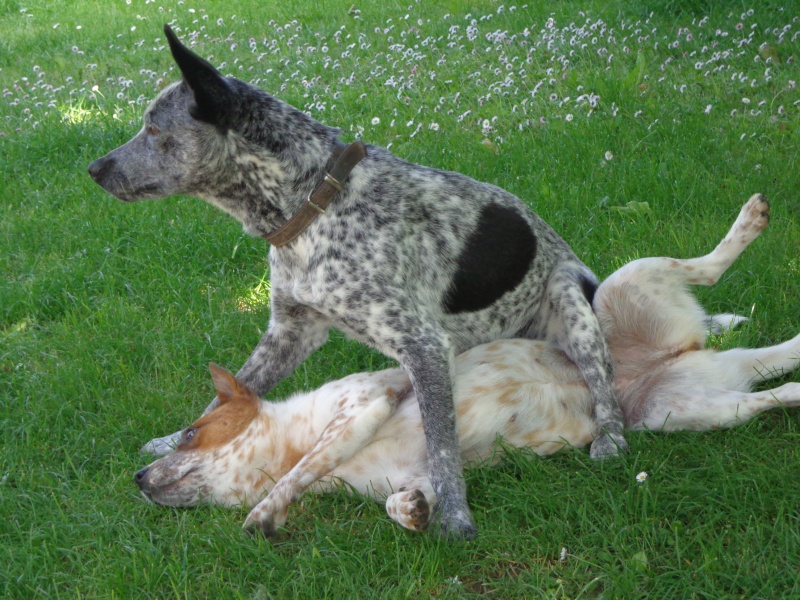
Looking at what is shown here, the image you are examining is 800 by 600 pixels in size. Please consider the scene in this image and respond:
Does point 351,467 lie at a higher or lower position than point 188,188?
lower

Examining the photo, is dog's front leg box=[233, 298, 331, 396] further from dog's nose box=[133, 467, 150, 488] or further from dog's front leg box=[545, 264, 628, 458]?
dog's front leg box=[545, 264, 628, 458]

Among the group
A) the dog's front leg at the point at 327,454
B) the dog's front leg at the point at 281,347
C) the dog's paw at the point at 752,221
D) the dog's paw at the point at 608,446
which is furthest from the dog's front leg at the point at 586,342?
the dog's front leg at the point at 281,347

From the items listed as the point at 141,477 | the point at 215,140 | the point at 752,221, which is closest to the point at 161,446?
the point at 141,477

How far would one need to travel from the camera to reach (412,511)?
3064 millimetres

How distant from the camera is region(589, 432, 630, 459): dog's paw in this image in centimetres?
344

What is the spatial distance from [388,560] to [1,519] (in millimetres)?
1562

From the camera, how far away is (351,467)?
3.51 m

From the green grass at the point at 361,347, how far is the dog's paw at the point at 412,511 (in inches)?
2.9

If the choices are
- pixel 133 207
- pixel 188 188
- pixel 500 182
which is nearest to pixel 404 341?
pixel 188 188

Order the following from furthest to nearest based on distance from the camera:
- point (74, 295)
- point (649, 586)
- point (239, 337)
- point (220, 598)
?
point (74, 295) → point (239, 337) → point (220, 598) → point (649, 586)

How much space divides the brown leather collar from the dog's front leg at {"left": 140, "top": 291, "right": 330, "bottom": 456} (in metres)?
0.35

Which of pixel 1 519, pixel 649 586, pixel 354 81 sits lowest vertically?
pixel 649 586

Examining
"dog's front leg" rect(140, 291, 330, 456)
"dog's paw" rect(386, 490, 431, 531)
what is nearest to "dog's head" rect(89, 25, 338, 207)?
"dog's front leg" rect(140, 291, 330, 456)

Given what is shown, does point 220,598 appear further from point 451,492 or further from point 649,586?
point 649,586
